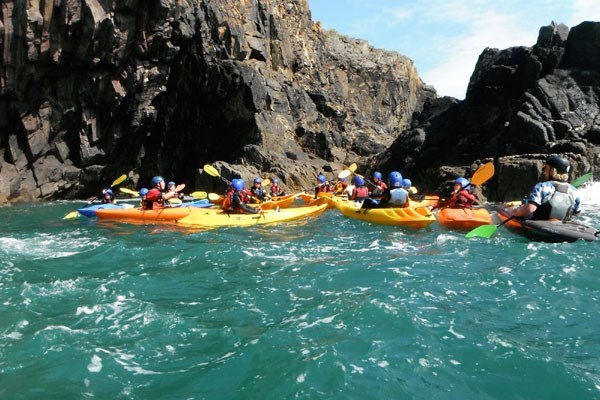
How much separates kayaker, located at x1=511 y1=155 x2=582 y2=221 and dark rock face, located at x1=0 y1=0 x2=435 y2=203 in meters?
17.7

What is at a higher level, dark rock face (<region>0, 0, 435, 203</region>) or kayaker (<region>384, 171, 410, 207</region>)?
dark rock face (<region>0, 0, 435, 203</region>)

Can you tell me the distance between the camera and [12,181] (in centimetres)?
Answer: 2339

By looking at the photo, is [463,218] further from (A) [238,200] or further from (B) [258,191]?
(B) [258,191]

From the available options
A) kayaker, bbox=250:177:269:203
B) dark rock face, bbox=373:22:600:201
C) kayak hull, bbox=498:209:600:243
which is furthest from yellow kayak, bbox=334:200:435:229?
dark rock face, bbox=373:22:600:201

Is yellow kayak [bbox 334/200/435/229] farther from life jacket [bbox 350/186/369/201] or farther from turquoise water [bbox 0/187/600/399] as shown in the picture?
life jacket [bbox 350/186/369/201]

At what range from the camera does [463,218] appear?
942 cm

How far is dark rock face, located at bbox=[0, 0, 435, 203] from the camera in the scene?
76.3 feet

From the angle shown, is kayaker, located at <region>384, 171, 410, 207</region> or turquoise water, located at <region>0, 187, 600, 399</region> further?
kayaker, located at <region>384, 171, 410, 207</region>

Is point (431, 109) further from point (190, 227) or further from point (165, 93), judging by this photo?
point (190, 227)

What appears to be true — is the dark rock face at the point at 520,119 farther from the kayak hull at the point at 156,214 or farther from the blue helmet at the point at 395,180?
the kayak hull at the point at 156,214

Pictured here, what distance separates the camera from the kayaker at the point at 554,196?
24.5 feet

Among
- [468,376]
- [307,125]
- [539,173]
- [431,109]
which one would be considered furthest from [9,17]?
[468,376]

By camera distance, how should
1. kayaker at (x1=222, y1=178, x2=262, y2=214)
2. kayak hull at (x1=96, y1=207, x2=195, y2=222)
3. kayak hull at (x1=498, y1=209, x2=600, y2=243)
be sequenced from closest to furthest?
kayak hull at (x1=498, y1=209, x2=600, y2=243) → kayaker at (x1=222, y1=178, x2=262, y2=214) → kayak hull at (x1=96, y1=207, x2=195, y2=222)

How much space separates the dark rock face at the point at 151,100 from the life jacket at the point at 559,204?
58.3 ft
